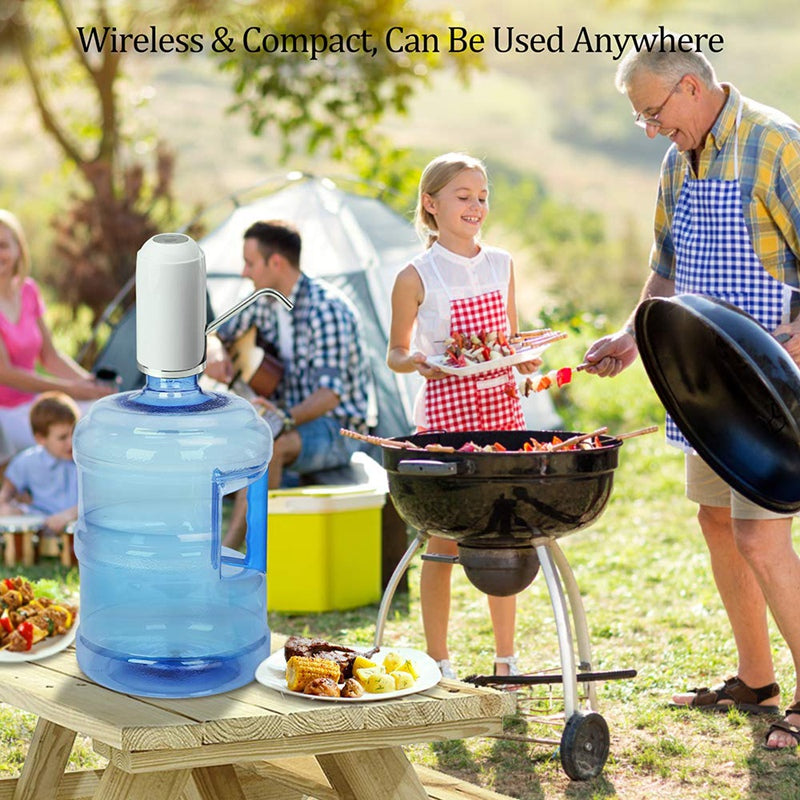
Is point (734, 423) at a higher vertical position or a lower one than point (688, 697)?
higher

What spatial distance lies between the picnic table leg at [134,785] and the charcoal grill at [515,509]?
3.56 feet

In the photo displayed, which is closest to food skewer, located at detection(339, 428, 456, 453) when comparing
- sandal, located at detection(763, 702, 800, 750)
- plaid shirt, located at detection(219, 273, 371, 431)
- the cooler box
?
sandal, located at detection(763, 702, 800, 750)

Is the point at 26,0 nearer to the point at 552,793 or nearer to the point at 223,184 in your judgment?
the point at 552,793

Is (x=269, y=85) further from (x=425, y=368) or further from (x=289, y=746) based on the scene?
(x=289, y=746)

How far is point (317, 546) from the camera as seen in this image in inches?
209

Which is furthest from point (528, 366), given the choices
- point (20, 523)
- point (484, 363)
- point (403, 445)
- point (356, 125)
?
point (356, 125)

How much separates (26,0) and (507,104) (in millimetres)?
24946

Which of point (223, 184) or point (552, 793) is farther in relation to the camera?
point (223, 184)

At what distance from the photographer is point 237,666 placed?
2613 millimetres

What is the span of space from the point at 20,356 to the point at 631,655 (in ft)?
11.6

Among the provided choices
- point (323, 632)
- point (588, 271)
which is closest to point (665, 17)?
point (588, 271)

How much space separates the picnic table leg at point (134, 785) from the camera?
2422 millimetres

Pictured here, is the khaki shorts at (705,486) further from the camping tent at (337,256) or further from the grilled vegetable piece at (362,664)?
the camping tent at (337,256)

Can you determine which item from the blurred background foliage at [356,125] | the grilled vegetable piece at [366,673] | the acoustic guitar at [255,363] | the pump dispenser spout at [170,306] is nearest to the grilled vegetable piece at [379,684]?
→ the grilled vegetable piece at [366,673]
